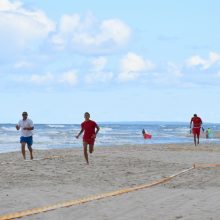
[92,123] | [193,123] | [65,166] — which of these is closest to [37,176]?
[65,166]

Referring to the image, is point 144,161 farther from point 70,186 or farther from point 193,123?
point 193,123

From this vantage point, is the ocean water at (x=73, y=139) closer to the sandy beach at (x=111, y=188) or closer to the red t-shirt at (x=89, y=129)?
the red t-shirt at (x=89, y=129)

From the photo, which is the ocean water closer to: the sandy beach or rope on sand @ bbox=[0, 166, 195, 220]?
the sandy beach

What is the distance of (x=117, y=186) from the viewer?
1220 cm

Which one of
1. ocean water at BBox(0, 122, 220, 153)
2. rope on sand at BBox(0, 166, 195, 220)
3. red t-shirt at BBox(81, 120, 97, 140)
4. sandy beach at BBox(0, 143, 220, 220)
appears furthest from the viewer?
ocean water at BBox(0, 122, 220, 153)

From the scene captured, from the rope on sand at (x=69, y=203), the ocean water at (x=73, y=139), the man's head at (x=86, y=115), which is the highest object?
the man's head at (x=86, y=115)

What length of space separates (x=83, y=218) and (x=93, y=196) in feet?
7.62

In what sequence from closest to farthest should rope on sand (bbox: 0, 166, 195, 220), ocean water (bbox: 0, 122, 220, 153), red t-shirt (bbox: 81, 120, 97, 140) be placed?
rope on sand (bbox: 0, 166, 195, 220)
red t-shirt (bbox: 81, 120, 97, 140)
ocean water (bbox: 0, 122, 220, 153)

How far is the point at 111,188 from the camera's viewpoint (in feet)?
38.8

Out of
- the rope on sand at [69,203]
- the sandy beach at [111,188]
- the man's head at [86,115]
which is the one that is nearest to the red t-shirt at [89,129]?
the man's head at [86,115]

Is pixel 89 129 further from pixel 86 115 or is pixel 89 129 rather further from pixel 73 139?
pixel 73 139

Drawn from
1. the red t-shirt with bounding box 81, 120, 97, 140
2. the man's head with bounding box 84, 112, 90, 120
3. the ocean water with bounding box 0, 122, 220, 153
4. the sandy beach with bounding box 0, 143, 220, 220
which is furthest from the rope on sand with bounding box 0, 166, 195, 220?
the ocean water with bounding box 0, 122, 220, 153

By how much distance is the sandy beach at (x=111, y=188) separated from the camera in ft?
28.2

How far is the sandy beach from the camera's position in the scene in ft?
28.2
